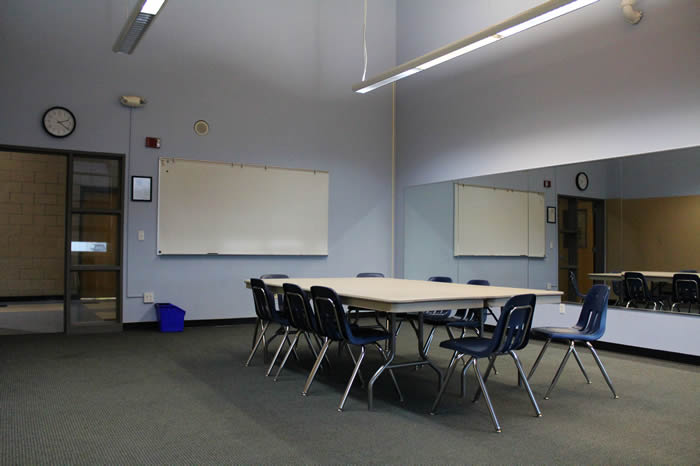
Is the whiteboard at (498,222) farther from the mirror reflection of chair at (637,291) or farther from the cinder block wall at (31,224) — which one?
the cinder block wall at (31,224)

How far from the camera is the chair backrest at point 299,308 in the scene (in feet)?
13.0

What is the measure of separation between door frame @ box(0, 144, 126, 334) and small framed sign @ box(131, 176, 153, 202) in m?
0.11

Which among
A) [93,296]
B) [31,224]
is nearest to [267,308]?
[93,296]

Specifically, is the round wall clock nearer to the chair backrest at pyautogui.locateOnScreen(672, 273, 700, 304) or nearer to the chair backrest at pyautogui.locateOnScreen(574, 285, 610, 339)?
the chair backrest at pyautogui.locateOnScreen(672, 273, 700, 304)

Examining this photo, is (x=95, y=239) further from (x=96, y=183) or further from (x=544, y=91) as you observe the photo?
(x=544, y=91)

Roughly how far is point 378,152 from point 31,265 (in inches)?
256

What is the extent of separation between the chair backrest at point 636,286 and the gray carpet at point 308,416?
70 centimetres

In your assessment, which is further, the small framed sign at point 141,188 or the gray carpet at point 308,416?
the small framed sign at point 141,188

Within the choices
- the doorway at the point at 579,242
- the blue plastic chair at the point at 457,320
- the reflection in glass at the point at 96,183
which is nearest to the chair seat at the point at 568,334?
the blue plastic chair at the point at 457,320

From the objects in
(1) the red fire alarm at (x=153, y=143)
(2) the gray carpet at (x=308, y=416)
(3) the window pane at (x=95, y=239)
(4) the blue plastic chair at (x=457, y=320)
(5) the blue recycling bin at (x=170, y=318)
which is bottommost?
(2) the gray carpet at (x=308, y=416)

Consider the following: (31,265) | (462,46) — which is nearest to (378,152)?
(462,46)

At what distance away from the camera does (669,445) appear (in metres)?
2.90

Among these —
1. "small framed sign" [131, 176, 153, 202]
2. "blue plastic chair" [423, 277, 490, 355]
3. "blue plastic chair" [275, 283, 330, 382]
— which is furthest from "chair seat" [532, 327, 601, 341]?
"small framed sign" [131, 176, 153, 202]

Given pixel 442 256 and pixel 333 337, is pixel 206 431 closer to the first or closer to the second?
pixel 333 337
